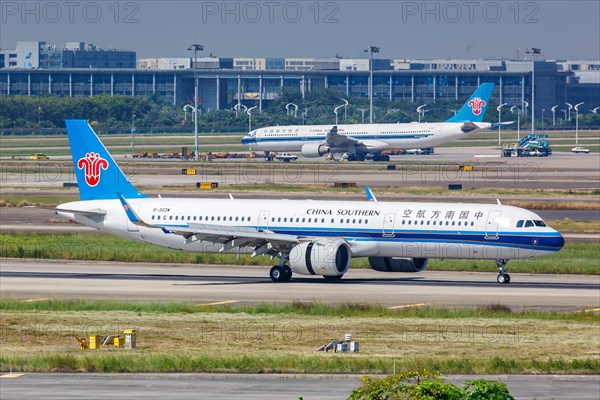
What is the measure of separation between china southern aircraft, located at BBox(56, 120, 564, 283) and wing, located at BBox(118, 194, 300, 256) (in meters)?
0.05

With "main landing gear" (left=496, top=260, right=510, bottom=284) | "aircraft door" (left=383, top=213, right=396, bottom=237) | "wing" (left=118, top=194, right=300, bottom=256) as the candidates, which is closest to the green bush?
"aircraft door" (left=383, top=213, right=396, bottom=237)

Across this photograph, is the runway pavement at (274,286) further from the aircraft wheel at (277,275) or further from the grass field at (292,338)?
the grass field at (292,338)

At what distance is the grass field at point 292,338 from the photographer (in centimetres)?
3444

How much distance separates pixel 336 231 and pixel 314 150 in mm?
116377

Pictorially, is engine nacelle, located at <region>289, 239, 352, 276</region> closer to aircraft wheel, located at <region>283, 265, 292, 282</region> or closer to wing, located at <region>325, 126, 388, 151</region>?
aircraft wheel, located at <region>283, 265, 292, 282</region>

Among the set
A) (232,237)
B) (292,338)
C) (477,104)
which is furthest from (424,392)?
(477,104)

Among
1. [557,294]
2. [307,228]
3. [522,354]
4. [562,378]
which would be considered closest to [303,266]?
[307,228]

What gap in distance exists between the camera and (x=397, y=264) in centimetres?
5972

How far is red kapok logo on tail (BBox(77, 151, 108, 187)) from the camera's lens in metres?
63.9

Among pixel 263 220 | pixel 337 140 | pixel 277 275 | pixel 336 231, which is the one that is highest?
pixel 337 140

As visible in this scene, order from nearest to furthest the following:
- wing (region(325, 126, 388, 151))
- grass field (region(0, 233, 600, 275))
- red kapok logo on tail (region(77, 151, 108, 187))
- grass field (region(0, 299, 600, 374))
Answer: grass field (region(0, 299, 600, 374))
red kapok logo on tail (region(77, 151, 108, 187))
grass field (region(0, 233, 600, 275))
wing (region(325, 126, 388, 151))

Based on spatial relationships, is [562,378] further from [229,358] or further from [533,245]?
[533,245]

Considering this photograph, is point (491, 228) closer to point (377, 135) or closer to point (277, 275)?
point (277, 275)

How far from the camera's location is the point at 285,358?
117 feet
